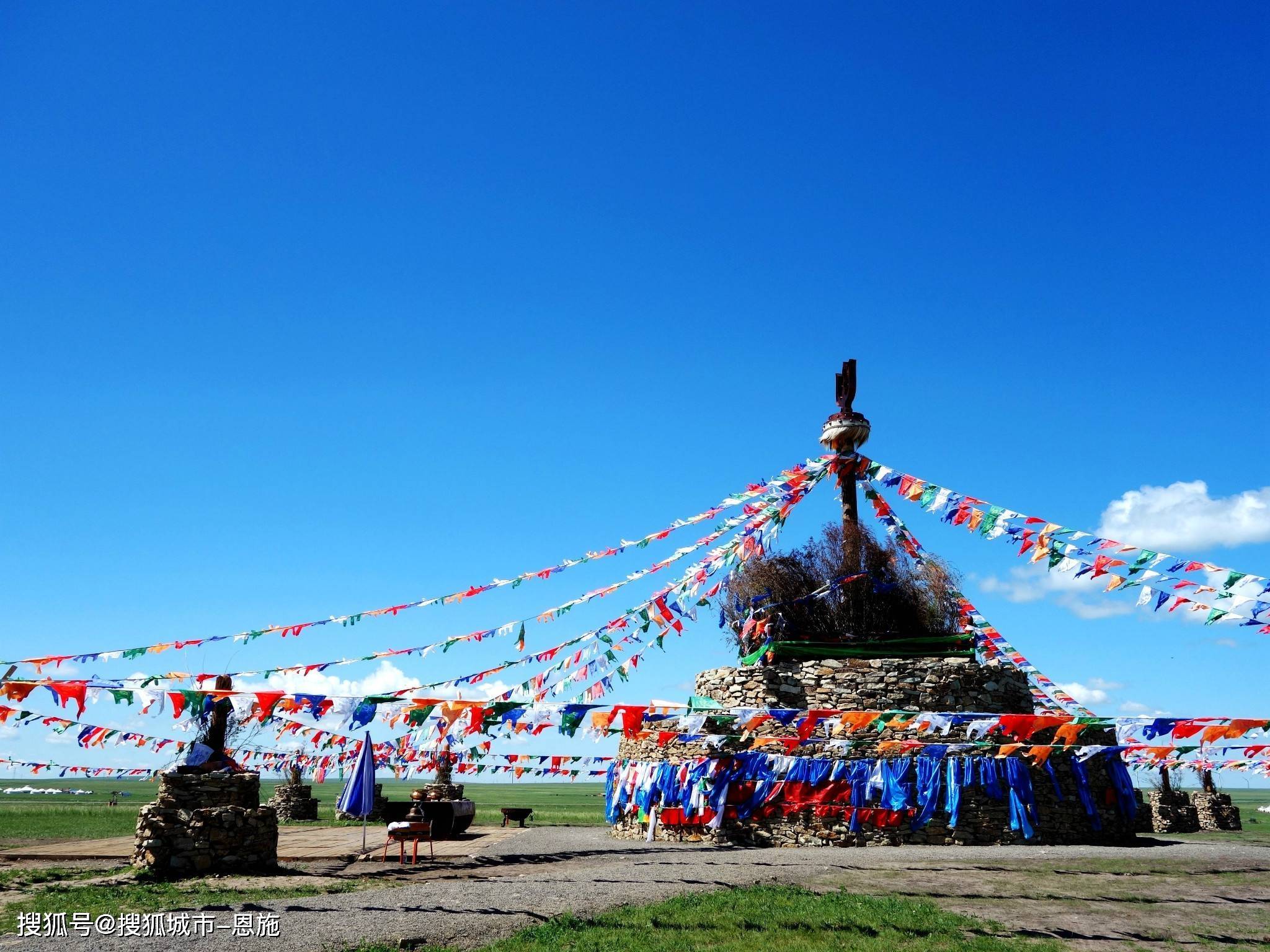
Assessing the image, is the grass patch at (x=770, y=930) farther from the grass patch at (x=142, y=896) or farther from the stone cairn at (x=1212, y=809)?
the stone cairn at (x=1212, y=809)

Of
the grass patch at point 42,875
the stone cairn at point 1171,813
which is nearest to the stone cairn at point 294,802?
the grass patch at point 42,875

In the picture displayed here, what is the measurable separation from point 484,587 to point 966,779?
10580mm

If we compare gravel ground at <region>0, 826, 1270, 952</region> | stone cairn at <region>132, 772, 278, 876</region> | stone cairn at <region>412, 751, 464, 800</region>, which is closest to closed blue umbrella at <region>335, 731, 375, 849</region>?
gravel ground at <region>0, 826, 1270, 952</region>

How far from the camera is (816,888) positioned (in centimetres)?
1150

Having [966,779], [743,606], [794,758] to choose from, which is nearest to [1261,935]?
[966,779]

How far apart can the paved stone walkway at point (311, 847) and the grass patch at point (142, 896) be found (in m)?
3.53

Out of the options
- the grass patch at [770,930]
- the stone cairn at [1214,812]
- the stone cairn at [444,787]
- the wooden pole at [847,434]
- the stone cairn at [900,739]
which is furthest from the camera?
the stone cairn at [1214,812]

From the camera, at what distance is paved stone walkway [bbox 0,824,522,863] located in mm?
15719

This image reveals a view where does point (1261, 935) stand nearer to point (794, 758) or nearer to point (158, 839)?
point (794, 758)

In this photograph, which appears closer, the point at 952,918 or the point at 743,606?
the point at 952,918

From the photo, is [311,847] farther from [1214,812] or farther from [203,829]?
[1214,812]

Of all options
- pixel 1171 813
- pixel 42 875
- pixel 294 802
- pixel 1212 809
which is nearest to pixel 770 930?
pixel 42 875

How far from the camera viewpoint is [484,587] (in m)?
16.4

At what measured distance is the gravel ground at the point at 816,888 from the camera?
868 centimetres
